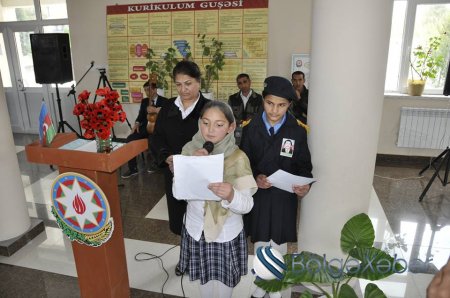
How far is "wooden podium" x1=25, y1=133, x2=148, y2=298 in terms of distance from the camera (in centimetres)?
152

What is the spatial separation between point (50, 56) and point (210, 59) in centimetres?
229

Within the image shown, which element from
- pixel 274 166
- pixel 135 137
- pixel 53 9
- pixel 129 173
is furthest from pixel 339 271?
pixel 53 9

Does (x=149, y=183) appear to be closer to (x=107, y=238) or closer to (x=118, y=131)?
(x=118, y=131)

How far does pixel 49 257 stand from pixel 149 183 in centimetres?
171

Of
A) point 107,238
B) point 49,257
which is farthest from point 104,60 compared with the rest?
point 107,238

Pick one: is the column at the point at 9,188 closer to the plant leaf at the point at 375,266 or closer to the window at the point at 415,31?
the plant leaf at the point at 375,266

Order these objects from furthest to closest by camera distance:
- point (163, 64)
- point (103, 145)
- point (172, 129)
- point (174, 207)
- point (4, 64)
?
point (4, 64), point (163, 64), point (174, 207), point (172, 129), point (103, 145)

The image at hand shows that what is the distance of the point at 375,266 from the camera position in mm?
1117

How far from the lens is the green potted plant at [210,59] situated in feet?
15.7

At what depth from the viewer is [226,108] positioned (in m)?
1.49

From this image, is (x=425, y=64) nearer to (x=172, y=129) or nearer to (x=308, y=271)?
(x=172, y=129)

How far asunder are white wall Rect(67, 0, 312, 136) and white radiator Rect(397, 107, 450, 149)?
177cm

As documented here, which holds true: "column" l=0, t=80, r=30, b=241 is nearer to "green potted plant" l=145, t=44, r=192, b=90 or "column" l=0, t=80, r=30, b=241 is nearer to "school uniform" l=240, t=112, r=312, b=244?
"school uniform" l=240, t=112, r=312, b=244

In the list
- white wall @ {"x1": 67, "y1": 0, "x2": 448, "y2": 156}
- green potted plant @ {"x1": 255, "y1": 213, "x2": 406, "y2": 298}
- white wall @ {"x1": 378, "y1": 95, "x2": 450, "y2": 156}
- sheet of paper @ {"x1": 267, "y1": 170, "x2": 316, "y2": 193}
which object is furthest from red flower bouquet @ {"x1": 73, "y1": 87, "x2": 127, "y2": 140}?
white wall @ {"x1": 378, "y1": 95, "x2": 450, "y2": 156}
